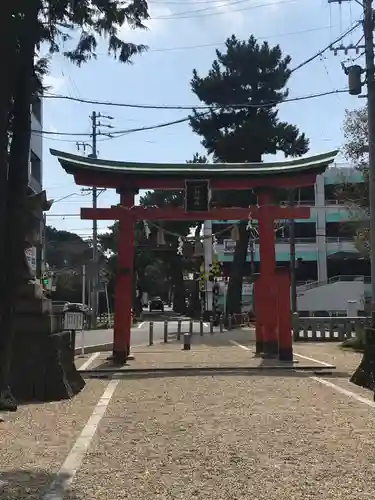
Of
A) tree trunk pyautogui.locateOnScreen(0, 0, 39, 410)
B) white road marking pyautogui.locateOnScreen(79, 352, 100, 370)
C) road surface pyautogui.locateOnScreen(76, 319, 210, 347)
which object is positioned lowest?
white road marking pyautogui.locateOnScreen(79, 352, 100, 370)

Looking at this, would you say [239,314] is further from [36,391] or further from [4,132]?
[4,132]

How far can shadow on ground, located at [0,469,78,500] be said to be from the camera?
5621 millimetres

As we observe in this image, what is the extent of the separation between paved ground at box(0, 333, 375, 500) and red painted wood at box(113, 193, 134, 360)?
4801 mm

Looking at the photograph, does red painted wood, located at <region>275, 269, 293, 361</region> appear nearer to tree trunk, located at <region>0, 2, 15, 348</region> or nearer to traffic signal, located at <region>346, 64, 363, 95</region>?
traffic signal, located at <region>346, 64, 363, 95</region>

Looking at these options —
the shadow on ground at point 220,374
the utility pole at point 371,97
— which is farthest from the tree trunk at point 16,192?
the utility pole at point 371,97

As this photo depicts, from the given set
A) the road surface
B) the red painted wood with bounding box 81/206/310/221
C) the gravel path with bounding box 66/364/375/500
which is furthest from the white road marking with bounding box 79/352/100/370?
the gravel path with bounding box 66/364/375/500

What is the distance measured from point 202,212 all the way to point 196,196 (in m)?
0.45

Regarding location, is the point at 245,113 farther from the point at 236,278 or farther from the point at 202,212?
the point at 202,212

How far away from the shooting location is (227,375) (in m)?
14.6

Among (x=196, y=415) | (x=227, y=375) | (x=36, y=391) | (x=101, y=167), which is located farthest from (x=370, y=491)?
(x=101, y=167)

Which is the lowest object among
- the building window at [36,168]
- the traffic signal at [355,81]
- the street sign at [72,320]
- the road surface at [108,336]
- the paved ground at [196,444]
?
the paved ground at [196,444]

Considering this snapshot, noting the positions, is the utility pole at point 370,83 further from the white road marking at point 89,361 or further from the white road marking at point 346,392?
the white road marking at point 89,361

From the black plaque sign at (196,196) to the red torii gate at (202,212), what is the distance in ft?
0.43

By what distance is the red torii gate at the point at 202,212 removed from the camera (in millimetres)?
17344
